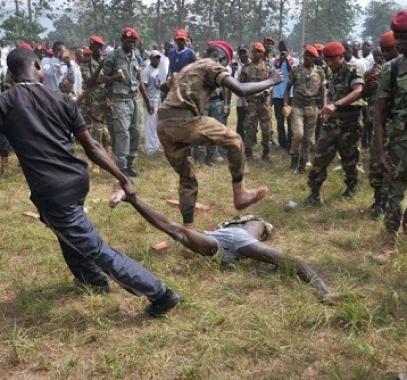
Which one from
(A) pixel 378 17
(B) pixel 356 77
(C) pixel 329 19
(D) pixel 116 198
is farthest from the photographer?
(A) pixel 378 17

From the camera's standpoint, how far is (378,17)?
77688 millimetres

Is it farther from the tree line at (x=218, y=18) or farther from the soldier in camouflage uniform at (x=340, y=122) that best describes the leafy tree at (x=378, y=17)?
the soldier in camouflage uniform at (x=340, y=122)

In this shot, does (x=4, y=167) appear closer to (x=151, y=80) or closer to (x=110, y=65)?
(x=110, y=65)

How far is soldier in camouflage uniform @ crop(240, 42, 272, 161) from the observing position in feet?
26.4

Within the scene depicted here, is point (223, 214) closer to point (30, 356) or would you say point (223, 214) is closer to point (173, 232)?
point (173, 232)

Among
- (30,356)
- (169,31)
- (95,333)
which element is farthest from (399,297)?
(169,31)

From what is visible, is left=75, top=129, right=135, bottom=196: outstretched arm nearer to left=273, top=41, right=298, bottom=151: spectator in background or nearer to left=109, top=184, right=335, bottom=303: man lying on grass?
left=109, top=184, right=335, bottom=303: man lying on grass

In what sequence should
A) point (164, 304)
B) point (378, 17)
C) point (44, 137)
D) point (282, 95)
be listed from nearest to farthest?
point (44, 137) → point (164, 304) → point (282, 95) → point (378, 17)

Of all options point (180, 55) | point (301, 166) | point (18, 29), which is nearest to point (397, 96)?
point (301, 166)

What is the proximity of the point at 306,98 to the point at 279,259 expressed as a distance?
4.06 m

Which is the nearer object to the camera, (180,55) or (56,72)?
(180,55)

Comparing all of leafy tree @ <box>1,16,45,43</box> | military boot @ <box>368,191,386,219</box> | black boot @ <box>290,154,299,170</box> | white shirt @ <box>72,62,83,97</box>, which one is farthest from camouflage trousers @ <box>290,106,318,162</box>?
leafy tree @ <box>1,16,45,43</box>

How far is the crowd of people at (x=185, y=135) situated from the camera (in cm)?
319

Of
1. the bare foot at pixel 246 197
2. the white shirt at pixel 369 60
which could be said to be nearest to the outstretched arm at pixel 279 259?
the bare foot at pixel 246 197
